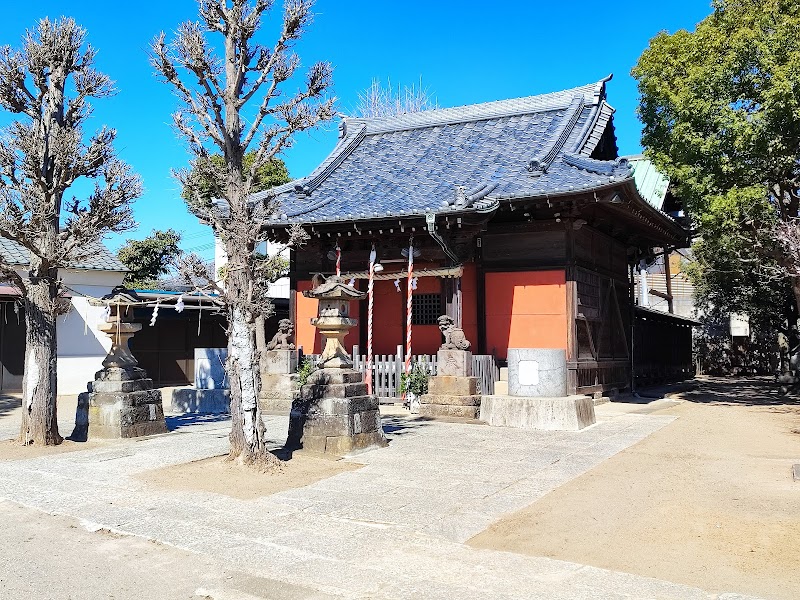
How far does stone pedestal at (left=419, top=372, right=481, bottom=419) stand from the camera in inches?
484

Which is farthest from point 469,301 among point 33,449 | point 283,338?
point 33,449

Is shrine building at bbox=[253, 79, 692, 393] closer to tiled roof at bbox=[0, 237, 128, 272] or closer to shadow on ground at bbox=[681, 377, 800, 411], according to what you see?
shadow on ground at bbox=[681, 377, 800, 411]

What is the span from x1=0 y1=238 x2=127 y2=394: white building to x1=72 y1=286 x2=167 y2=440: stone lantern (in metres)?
8.80

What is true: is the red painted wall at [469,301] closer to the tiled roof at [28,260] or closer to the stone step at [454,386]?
the stone step at [454,386]

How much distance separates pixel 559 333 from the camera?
1458 centimetres

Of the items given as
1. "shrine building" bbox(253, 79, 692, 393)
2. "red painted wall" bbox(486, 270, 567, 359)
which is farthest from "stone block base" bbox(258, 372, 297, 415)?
"red painted wall" bbox(486, 270, 567, 359)

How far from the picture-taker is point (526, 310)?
1499cm

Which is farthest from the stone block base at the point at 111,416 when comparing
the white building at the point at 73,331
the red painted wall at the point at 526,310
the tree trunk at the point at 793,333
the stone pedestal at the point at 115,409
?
the tree trunk at the point at 793,333

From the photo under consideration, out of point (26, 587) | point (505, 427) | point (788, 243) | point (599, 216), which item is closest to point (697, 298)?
point (599, 216)

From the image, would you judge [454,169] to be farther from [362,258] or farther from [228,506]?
[228,506]

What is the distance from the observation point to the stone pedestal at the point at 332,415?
8664 millimetres

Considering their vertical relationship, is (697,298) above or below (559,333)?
above

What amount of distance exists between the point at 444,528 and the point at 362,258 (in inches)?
432

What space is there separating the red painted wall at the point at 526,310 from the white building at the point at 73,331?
1161 cm
